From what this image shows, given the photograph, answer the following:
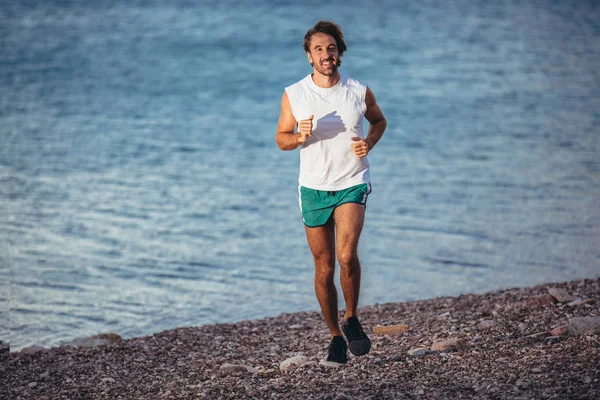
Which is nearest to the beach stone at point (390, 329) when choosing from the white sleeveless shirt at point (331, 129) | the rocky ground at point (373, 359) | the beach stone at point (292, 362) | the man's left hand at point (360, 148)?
the rocky ground at point (373, 359)

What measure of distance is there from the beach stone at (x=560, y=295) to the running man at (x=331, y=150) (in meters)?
2.80

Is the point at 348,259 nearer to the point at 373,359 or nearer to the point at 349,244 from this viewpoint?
the point at 349,244

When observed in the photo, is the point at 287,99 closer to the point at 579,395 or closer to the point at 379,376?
the point at 379,376

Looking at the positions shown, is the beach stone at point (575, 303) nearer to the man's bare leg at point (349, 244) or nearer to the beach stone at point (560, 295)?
the beach stone at point (560, 295)

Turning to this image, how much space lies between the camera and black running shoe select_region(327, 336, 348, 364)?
22.6 feet

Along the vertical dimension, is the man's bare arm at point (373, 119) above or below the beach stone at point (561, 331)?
above

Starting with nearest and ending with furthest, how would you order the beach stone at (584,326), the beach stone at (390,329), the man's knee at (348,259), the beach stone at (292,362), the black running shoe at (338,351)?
the man's knee at (348,259) → the black running shoe at (338,351) → the beach stone at (584,326) → the beach stone at (292,362) → the beach stone at (390,329)

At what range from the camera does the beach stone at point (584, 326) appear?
23.0ft

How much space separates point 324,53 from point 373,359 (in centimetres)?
228

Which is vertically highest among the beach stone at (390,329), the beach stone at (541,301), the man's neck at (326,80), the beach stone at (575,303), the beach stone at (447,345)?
the man's neck at (326,80)

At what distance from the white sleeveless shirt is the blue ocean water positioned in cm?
443

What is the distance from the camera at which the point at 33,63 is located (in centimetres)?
3903

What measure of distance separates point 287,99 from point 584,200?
10.6 meters

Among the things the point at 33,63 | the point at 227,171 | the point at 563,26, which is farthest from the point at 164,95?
the point at 563,26
